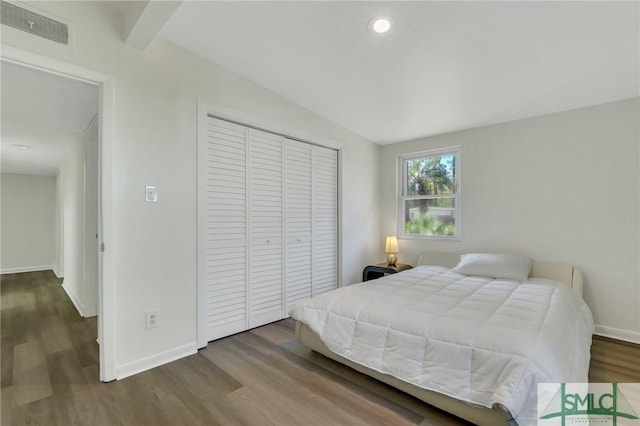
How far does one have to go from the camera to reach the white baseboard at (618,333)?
268cm

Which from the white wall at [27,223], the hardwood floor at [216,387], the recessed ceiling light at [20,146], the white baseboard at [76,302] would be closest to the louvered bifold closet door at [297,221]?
the hardwood floor at [216,387]

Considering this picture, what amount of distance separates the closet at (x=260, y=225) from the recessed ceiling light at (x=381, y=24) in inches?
57.9

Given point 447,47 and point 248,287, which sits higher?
point 447,47

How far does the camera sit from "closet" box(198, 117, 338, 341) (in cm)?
265

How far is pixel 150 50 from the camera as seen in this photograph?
2.23 m

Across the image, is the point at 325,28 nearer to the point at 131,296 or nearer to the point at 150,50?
the point at 150,50

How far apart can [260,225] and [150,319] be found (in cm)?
126

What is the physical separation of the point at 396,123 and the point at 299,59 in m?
1.64

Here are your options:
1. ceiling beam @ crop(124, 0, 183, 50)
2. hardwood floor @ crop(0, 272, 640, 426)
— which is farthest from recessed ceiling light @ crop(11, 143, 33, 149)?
ceiling beam @ crop(124, 0, 183, 50)

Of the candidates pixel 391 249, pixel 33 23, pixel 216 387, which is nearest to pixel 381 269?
pixel 391 249

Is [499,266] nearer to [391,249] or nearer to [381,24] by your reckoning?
[391,249]

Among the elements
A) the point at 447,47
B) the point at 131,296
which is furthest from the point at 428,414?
the point at 447,47

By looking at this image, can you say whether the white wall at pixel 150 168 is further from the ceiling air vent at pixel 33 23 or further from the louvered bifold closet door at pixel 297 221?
the louvered bifold closet door at pixel 297 221
